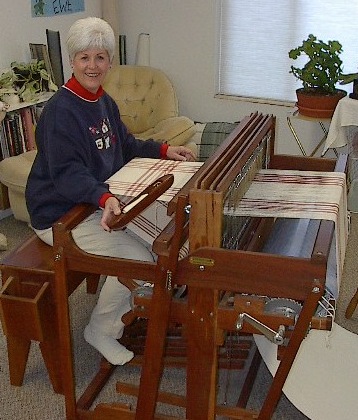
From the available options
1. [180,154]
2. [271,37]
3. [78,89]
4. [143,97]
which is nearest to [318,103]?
[271,37]

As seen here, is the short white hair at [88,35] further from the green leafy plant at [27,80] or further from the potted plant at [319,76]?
the potted plant at [319,76]

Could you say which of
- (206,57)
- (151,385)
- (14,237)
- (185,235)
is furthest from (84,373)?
(206,57)

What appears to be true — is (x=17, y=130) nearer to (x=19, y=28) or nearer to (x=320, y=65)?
(x=19, y=28)

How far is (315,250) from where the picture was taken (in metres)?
1.46

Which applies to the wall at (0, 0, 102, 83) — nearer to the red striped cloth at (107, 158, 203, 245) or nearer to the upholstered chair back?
the upholstered chair back

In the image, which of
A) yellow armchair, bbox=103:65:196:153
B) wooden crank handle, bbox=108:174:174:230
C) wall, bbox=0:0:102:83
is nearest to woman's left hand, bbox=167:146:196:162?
wooden crank handle, bbox=108:174:174:230

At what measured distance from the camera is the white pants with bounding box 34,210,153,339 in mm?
2023

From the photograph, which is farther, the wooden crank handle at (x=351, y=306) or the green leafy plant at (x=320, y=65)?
the green leafy plant at (x=320, y=65)

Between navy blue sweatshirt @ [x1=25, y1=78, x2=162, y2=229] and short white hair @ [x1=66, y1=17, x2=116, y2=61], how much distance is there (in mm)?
127

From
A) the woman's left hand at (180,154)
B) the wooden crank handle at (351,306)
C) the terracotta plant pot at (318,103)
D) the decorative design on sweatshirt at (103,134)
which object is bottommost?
the wooden crank handle at (351,306)

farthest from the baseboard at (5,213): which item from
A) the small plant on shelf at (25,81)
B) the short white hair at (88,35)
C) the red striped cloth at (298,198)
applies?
the red striped cloth at (298,198)

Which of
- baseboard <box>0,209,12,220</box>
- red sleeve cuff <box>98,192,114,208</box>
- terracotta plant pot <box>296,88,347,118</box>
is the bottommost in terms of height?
baseboard <box>0,209,12,220</box>

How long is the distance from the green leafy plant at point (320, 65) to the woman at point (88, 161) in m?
1.56

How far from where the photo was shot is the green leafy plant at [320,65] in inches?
136
